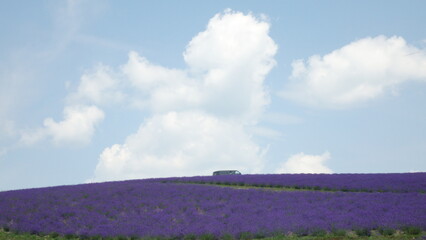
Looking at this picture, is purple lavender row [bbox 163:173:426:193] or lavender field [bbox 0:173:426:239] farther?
purple lavender row [bbox 163:173:426:193]

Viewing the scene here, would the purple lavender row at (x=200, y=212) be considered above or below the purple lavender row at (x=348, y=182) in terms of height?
below

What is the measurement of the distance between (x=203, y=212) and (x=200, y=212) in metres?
0.14

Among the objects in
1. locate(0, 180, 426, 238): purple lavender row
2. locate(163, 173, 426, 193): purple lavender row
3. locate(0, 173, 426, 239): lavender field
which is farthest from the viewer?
locate(163, 173, 426, 193): purple lavender row

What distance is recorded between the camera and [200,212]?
2084 centimetres

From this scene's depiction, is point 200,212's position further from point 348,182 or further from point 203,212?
point 348,182

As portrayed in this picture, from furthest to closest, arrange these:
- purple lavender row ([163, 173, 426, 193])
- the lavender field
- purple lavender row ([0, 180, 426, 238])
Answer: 1. purple lavender row ([163, 173, 426, 193])
2. purple lavender row ([0, 180, 426, 238])
3. the lavender field

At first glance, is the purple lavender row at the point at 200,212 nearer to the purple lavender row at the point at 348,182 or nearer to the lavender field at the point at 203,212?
the lavender field at the point at 203,212

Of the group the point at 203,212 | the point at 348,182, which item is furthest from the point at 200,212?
the point at 348,182

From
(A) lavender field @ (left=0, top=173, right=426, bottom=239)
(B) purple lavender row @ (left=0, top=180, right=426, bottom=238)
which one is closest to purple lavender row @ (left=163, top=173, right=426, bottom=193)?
(A) lavender field @ (left=0, top=173, right=426, bottom=239)

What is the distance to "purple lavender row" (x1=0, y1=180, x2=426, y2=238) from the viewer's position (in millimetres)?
16844

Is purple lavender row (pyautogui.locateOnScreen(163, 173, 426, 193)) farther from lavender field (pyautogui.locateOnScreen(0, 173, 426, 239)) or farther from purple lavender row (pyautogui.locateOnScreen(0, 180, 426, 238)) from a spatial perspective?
purple lavender row (pyautogui.locateOnScreen(0, 180, 426, 238))

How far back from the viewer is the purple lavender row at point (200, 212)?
16844 millimetres

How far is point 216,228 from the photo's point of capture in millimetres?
17109

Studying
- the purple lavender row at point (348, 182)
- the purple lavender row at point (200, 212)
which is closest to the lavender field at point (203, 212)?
the purple lavender row at point (200, 212)
